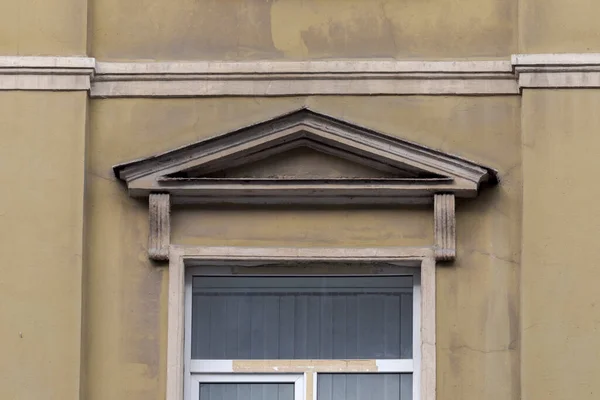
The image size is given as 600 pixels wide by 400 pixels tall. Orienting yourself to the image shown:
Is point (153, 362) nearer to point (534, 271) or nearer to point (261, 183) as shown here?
point (261, 183)

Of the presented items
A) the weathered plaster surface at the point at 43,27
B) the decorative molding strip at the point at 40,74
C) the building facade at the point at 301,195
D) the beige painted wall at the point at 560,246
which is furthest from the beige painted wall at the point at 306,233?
the weathered plaster surface at the point at 43,27

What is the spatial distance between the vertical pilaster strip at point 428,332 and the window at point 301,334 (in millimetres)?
200

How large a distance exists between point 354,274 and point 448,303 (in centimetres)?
67

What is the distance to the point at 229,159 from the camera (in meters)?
12.0

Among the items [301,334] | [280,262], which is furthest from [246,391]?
[280,262]

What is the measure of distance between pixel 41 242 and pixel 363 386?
87.0 inches

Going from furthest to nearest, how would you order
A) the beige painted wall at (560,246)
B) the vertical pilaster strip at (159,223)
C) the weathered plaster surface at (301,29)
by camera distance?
the weathered plaster surface at (301,29) < the vertical pilaster strip at (159,223) < the beige painted wall at (560,246)

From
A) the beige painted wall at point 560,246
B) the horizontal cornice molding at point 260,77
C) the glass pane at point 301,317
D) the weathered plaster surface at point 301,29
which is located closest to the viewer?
the beige painted wall at point 560,246

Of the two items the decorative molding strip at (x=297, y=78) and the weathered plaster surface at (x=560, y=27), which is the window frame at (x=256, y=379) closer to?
the decorative molding strip at (x=297, y=78)

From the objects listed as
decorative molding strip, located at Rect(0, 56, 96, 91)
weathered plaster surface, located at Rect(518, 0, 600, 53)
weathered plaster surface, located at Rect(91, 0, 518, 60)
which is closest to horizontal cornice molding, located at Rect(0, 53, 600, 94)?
decorative molding strip, located at Rect(0, 56, 96, 91)

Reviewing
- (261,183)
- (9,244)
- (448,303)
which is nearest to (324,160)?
(261,183)

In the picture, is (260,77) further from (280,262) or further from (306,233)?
(280,262)

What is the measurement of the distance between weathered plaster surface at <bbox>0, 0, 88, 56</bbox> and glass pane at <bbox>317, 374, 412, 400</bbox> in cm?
263

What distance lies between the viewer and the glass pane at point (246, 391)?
1195cm
